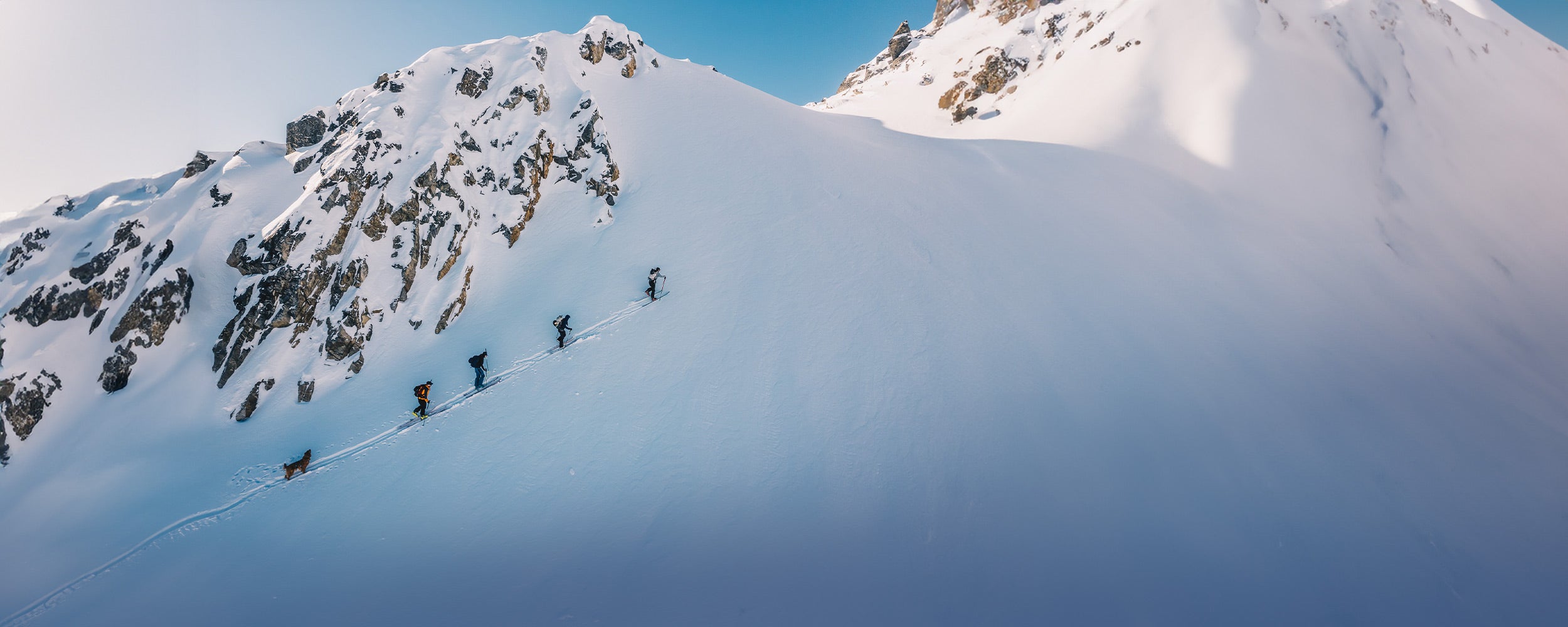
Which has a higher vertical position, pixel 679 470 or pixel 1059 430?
pixel 679 470

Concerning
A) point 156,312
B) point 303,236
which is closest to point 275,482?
point 156,312

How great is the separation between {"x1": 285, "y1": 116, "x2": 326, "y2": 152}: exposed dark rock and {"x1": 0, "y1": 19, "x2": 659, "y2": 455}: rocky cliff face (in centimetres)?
7

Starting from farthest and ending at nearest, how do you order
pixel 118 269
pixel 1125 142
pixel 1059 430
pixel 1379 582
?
pixel 1125 142 → pixel 118 269 → pixel 1059 430 → pixel 1379 582

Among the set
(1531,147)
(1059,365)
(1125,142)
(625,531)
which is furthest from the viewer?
(1125,142)

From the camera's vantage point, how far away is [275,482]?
33.2 ft

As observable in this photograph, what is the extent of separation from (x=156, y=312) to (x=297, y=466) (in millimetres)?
7316

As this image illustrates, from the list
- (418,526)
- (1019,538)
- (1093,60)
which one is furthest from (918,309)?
(1093,60)

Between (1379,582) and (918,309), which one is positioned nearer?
(1379,582)

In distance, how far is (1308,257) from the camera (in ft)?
54.0

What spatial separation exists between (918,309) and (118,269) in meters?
22.5

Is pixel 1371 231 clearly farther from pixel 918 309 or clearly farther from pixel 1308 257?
pixel 918 309

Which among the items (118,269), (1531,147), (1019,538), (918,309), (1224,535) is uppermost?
(118,269)

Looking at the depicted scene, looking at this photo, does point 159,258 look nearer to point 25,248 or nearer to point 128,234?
point 128,234

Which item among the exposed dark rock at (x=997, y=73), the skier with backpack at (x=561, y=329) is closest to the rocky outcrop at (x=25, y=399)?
the skier with backpack at (x=561, y=329)
